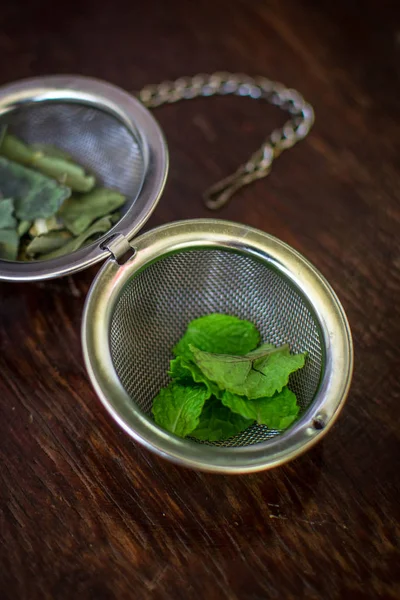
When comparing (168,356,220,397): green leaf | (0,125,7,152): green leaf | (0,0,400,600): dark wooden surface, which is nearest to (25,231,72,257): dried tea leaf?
(0,0,400,600): dark wooden surface

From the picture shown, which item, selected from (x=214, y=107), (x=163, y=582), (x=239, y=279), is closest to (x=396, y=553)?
(x=163, y=582)

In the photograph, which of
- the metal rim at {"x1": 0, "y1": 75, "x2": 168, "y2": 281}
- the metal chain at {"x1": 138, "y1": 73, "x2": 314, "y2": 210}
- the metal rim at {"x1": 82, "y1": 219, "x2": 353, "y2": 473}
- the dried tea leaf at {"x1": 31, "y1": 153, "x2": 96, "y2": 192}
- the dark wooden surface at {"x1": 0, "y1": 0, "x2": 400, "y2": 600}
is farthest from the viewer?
the metal chain at {"x1": 138, "y1": 73, "x2": 314, "y2": 210}

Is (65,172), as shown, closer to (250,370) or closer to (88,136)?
(88,136)

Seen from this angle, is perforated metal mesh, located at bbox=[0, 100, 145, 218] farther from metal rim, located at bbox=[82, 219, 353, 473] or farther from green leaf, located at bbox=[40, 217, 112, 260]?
metal rim, located at bbox=[82, 219, 353, 473]

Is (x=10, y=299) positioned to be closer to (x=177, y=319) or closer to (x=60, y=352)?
(x=60, y=352)

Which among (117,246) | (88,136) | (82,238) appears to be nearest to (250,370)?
(117,246)

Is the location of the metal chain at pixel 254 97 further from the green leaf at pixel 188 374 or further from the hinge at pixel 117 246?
the green leaf at pixel 188 374

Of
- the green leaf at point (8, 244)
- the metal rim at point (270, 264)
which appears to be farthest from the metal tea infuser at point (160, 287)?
the green leaf at point (8, 244)
